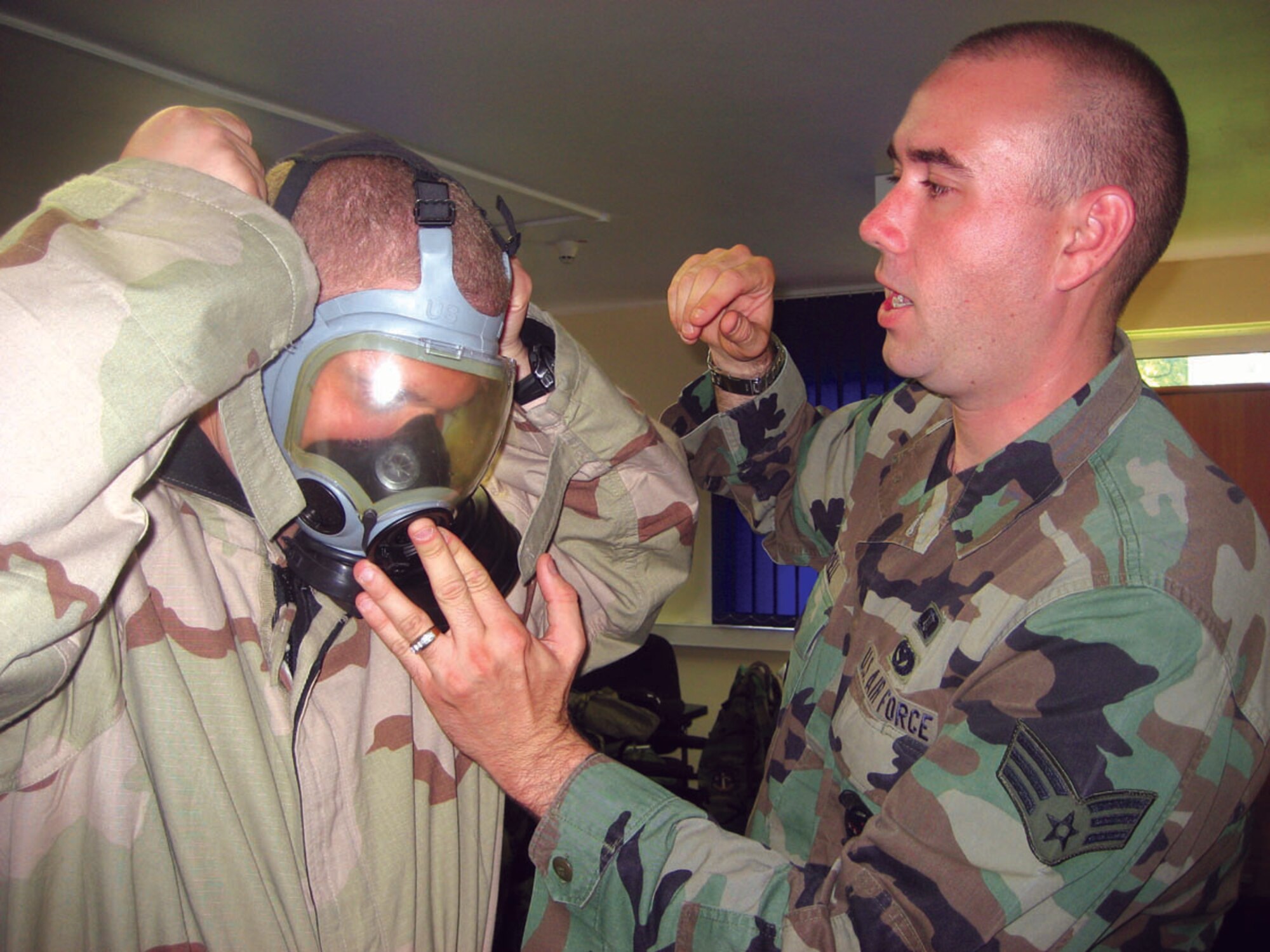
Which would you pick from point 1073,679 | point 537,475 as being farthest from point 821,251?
point 1073,679

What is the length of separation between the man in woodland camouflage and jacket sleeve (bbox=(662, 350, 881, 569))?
0.22 m

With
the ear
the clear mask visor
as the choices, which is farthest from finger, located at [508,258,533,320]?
the ear

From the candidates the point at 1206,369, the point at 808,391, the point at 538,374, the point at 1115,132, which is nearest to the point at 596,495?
the point at 538,374

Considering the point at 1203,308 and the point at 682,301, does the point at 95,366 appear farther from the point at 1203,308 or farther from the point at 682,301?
the point at 1203,308

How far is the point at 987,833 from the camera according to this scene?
0.85 meters

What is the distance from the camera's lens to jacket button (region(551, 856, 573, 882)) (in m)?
0.98

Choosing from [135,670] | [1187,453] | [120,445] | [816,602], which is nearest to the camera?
[120,445]

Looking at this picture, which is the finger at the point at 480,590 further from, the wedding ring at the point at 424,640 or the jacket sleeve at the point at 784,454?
the jacket sleeve at the point at 784,454

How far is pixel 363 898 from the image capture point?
0.94 meters

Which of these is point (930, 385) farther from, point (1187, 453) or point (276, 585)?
point (276, 585)

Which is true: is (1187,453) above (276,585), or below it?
above

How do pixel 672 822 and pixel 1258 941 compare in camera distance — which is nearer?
pixel 672 822

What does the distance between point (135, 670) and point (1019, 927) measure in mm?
877

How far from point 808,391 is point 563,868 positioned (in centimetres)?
498
